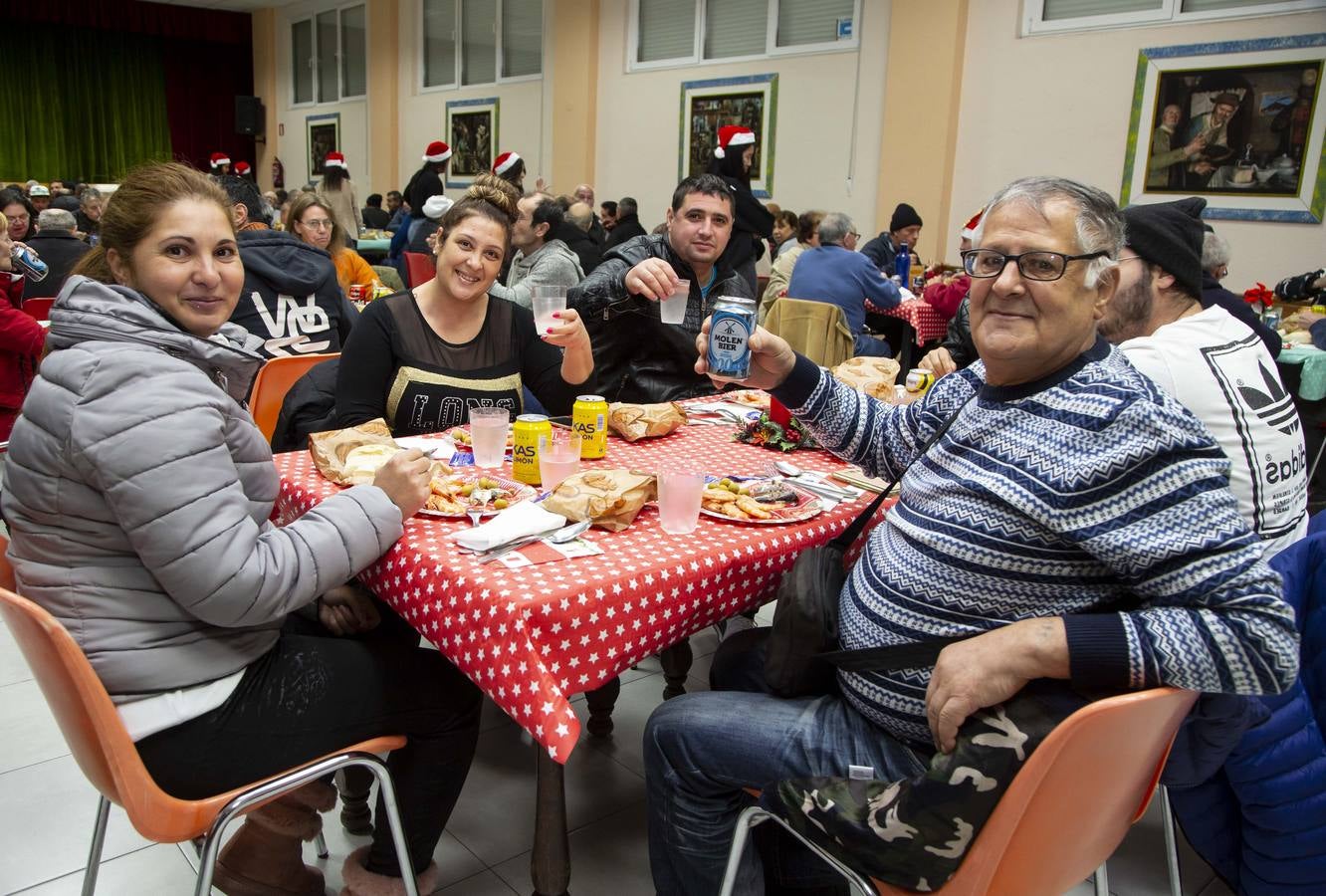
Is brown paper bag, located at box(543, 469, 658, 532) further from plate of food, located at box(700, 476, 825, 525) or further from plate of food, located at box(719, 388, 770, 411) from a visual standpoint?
plate of food, located at box(719, 388, 770, 411)

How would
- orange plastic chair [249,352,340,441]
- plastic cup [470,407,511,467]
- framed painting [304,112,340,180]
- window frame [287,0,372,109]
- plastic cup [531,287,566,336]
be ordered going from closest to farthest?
plastic cup [470,407,511,467], plastic cup [531,287,566,336], orange plastic chair [249,352,340,441], window frame [287,0,372,109], framed painting [304,112,340,180]

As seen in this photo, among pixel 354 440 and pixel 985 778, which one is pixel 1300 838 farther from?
pixel 354 440

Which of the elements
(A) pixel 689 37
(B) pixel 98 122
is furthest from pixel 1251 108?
(B) pixel 98 122

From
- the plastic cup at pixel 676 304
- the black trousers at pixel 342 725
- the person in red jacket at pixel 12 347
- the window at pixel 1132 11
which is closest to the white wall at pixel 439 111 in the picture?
the window at pixel 1132 11

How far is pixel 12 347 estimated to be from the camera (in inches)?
140

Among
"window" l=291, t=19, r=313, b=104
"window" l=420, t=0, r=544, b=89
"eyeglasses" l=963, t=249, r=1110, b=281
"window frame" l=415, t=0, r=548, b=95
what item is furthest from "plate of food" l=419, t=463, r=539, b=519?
"window" l=291, t=19, r=313, b=104

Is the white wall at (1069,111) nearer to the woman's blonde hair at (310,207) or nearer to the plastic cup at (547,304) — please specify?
the woman's blonde hair at (310,207)

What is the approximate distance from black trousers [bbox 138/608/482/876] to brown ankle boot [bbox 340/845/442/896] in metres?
0.01

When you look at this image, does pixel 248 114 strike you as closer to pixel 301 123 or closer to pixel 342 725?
pixel 301 123

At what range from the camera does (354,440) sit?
183cm

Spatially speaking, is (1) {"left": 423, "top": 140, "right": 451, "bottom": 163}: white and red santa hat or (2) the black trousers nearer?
(2) the black trousers

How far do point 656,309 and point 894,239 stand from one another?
204 inches

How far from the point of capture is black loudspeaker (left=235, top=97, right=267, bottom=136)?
15.4 metres

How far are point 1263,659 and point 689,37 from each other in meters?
9.49
